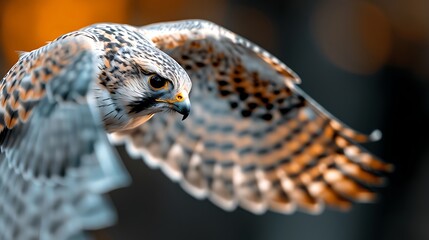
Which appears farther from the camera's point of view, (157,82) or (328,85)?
(328,85)

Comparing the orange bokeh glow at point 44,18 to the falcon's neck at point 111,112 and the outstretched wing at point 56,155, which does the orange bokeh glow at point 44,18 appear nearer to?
the falcon's neck at point 111,112

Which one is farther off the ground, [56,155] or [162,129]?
[56,155]

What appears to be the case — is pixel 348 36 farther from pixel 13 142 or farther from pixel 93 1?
pixel 13 142

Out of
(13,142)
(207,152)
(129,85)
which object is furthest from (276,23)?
(13,142)

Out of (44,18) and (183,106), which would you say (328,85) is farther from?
(183,106)

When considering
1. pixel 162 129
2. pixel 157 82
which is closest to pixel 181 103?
pixel 157 82

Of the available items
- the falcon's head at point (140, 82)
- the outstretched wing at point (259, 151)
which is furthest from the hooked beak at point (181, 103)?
the outstretched wing at point (259, 151)

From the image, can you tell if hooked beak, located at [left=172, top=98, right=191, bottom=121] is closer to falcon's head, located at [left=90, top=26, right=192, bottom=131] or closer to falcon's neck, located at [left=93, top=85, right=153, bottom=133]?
falcon's head, located at [left=90, top=26, right=192, bottom=131]

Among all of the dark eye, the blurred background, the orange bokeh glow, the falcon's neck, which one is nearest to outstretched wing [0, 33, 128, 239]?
the falcon's neck
